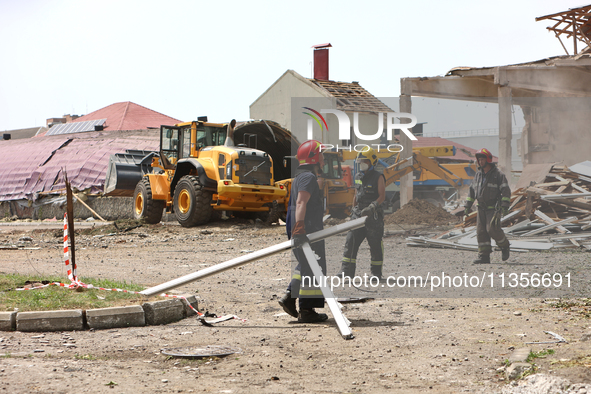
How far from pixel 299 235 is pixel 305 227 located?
20 centimetres

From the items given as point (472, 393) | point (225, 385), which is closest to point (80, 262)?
point (225, 385)

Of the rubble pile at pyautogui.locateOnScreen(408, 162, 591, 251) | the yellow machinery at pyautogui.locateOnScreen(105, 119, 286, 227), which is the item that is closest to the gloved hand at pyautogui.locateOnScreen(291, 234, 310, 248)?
the rubble pile at pyautogui.locateOnScreen(408, 162, 591, 251)

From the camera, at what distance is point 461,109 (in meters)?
15.6

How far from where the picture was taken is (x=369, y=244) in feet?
26.7

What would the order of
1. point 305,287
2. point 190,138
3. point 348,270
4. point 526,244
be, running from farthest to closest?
point 190,138 → point 526,244 → point 348,270 → point 305,287

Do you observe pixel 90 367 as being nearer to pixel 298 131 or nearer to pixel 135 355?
pixel 135 355

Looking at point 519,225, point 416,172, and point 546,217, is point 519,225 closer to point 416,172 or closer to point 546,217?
point 546,217

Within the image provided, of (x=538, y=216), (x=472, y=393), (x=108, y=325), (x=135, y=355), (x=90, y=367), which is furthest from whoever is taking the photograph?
(x=538, y=216)

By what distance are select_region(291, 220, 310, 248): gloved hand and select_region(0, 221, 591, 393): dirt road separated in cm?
83

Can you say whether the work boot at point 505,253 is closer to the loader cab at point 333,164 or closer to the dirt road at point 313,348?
the dirt road at point 313,348

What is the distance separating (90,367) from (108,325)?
1539mm

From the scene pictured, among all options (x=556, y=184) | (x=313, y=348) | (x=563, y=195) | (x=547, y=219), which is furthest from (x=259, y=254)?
(x=556, y=184)

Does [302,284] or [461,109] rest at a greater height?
[461,109]

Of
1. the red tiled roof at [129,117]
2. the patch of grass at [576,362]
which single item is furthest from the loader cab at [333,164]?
the red tiled roof at [129,117]
